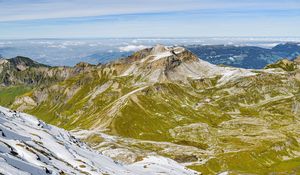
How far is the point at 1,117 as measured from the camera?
11331 cm

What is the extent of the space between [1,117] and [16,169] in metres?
52.1

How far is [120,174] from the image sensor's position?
112312 millimetres

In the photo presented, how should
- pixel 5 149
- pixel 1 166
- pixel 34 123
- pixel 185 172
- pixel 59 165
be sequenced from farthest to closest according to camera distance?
pixel 185 172, pixel 34 123, pixel 59 165, pixel 5 149, pixel 1 166

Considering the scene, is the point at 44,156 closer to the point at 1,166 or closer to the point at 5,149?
the point at 5,149

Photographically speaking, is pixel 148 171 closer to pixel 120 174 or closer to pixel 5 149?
pixel 120 174

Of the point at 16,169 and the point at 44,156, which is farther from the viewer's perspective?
the point at 44,156

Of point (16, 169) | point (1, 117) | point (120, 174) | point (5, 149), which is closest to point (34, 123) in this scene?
point (1, 117)

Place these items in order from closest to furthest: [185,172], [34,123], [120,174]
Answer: [120,174], [34,123], [185,172]

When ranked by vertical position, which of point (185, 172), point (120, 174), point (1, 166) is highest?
point (1, 166)

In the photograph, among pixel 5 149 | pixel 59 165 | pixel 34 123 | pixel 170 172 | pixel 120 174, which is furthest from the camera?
pixel 170 172

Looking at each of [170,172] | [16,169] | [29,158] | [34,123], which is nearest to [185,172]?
[170,172]

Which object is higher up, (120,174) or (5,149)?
(5,149)

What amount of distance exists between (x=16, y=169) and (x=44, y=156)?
23060mm

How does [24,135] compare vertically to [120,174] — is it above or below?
above
